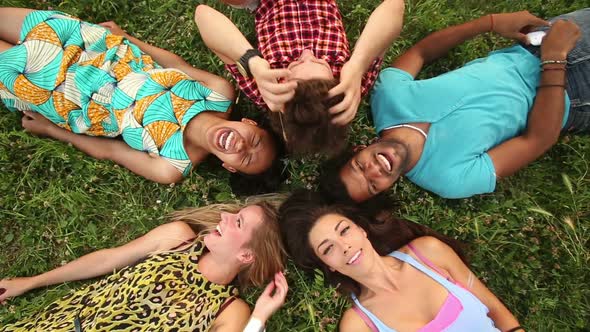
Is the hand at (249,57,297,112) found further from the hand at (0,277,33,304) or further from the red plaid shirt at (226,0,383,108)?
the hand at (0,277,33,304)

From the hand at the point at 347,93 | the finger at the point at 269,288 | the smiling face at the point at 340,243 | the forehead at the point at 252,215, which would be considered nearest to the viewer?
the hand at the point at 347,93

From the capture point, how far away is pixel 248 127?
366 centimetres

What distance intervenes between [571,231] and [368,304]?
6.64 feet

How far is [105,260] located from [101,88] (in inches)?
59.7

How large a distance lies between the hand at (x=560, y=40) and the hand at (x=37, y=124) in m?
4.43

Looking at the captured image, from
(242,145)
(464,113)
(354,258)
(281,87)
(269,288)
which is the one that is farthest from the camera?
(269,288)

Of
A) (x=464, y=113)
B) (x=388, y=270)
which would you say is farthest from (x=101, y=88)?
(x=464, y=113)

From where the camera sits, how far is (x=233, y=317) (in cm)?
376

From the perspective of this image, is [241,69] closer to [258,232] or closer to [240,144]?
[240,144]

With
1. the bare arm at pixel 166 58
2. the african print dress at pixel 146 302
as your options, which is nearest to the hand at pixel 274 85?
the bare arm at pixel 166 58

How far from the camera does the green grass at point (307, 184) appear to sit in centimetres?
405

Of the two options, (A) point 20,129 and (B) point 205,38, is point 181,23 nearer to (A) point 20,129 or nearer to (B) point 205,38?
(B) point 205,38

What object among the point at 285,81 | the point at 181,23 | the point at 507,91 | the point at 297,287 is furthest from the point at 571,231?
the point at 181,23

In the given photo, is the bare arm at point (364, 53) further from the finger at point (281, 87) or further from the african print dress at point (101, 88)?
the african print dress at point (101, 88)
